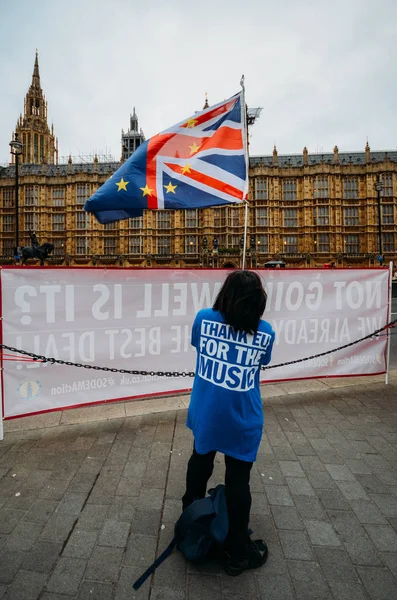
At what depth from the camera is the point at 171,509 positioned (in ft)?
8.26

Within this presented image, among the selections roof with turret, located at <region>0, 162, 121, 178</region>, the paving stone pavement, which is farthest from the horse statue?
roof with turret, located at <region>0, 162, 121, 178</region>

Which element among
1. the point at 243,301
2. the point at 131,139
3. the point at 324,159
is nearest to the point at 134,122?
the point at 131,139

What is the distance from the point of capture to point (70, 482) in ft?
9.39

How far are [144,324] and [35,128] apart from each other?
80.4 meters

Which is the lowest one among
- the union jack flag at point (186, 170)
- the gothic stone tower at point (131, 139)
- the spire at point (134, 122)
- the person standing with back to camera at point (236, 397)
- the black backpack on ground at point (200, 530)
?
the black backpack on ground at point (200, 530)

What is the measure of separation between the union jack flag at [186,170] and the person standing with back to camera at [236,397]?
2.53 metres

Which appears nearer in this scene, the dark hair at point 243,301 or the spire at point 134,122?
the dark hair at point 243,301

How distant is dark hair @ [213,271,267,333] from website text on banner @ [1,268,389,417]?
2556 mm

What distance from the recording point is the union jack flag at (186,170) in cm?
398

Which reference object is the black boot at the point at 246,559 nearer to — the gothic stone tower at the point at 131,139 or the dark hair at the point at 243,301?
the dark hair at the point at 243,301

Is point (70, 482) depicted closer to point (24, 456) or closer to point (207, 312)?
point (24, 456)

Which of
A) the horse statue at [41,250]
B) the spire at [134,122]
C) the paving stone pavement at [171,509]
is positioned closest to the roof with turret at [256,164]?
the spire at [134,122]

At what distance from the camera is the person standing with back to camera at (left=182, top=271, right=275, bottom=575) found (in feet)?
6.19

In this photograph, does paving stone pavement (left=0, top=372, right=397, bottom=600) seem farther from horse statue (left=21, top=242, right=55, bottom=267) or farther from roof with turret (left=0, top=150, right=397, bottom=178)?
roof with turret (left=0, top=150, right=397, bottom=178)
